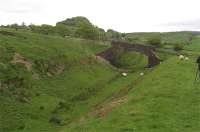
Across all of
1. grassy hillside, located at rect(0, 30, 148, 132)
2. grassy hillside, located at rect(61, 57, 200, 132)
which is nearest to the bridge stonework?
grassy hillside, located at rect(0, 30, 148, 132)

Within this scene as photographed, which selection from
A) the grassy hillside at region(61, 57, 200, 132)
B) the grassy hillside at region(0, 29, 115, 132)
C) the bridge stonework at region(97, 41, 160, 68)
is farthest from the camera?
the bridge stonework at region(97, 41, 160, 68)

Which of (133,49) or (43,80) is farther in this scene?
(133,49)

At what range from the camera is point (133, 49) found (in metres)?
110

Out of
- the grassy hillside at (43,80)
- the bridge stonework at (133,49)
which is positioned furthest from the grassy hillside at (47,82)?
the bridge stonework at (133,49)

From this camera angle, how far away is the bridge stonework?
339 ft

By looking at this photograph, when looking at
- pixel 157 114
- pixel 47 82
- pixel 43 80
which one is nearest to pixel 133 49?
pixel 47 82

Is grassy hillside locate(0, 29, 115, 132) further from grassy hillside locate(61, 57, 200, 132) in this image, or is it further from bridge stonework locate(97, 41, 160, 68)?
grassy hillside locate(61, 57, 200, 132)

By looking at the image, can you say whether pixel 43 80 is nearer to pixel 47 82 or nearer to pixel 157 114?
pixel 47 82

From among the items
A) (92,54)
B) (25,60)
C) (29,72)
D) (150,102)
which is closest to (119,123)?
(150,102)

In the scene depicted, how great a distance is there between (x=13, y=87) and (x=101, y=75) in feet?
101

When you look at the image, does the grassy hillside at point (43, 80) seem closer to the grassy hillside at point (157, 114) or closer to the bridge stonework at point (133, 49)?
the bridge stonework at point (133, 49)

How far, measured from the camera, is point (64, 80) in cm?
6944

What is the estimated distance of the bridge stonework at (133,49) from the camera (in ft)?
339

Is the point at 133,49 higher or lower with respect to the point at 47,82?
higher
